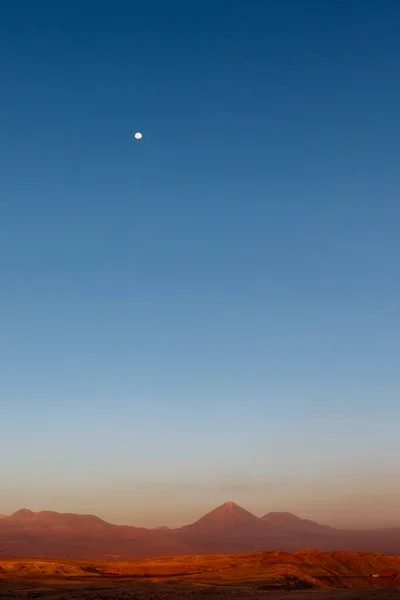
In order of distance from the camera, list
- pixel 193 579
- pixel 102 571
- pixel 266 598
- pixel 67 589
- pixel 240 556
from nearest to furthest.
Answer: pixel 266 598, pixel 67 589, pixel 193 579, pixel 102 571, pixel 240 556

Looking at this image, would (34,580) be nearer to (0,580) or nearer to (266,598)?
(0,580)

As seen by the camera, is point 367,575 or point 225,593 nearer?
point 225,593

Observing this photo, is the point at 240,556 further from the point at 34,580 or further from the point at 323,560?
the point at 34,580

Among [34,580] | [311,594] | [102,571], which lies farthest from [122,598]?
[102,571]

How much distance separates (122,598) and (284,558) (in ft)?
165

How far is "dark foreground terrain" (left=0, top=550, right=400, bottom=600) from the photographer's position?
5981 cm

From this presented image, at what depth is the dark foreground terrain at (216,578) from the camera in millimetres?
59812

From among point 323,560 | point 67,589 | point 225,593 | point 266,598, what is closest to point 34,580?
point 67,589

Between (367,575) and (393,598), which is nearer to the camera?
(393,598)

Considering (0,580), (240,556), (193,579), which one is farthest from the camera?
(240,556)

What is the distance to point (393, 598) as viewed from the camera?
50562mm

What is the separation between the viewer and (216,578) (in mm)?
81062

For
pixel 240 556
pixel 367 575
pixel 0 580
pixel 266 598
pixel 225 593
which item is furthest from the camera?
pixel 240 556

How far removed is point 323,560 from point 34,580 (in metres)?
52.7
